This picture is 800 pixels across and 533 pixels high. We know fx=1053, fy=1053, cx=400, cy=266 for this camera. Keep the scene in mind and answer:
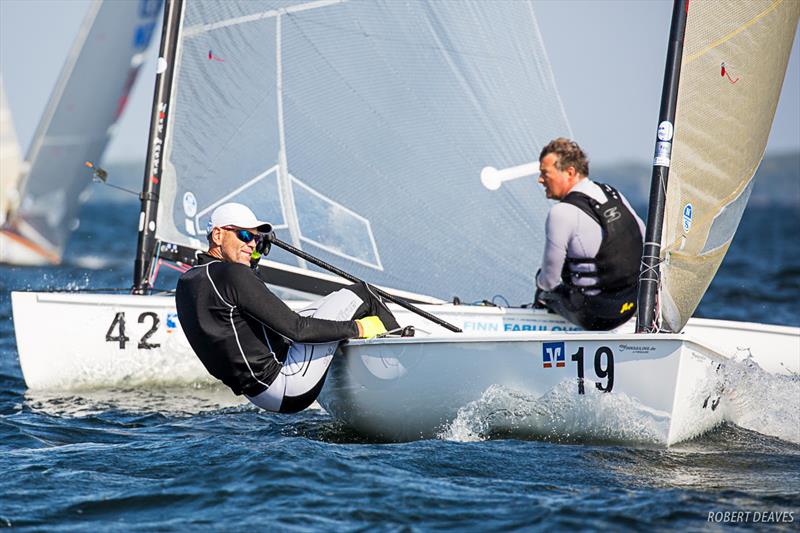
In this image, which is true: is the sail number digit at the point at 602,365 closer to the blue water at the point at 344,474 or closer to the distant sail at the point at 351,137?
the blue water at the point at 344,474

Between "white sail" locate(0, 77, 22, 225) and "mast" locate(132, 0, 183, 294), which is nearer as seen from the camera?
"mast" locate(132, 0, 183, 294)

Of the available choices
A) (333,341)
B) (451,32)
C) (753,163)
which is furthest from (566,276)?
(451,32)

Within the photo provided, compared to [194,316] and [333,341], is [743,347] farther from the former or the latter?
[194,316]

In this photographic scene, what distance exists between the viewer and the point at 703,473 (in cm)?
338

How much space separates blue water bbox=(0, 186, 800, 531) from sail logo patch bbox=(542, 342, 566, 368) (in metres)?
0.30

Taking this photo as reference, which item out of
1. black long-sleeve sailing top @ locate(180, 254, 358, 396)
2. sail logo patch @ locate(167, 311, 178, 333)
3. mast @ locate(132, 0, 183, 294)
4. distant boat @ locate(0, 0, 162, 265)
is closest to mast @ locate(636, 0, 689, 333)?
black long-sleeve sailing top @ locate(180, 254, 358, 396)

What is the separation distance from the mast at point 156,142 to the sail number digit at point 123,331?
1.24 feet

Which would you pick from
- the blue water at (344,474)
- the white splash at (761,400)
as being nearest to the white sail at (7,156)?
the blue water at (344,474)

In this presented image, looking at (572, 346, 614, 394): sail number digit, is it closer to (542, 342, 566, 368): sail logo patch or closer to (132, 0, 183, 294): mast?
(542, 342, 566, 368): sail logo patch

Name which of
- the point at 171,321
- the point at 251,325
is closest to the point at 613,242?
the point at 251,325

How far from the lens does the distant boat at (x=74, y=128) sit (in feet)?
23.0

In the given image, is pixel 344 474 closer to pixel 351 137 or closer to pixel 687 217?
pixel 687 217

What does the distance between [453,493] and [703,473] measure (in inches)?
33.9

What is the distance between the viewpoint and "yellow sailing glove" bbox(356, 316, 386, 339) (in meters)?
3.89
